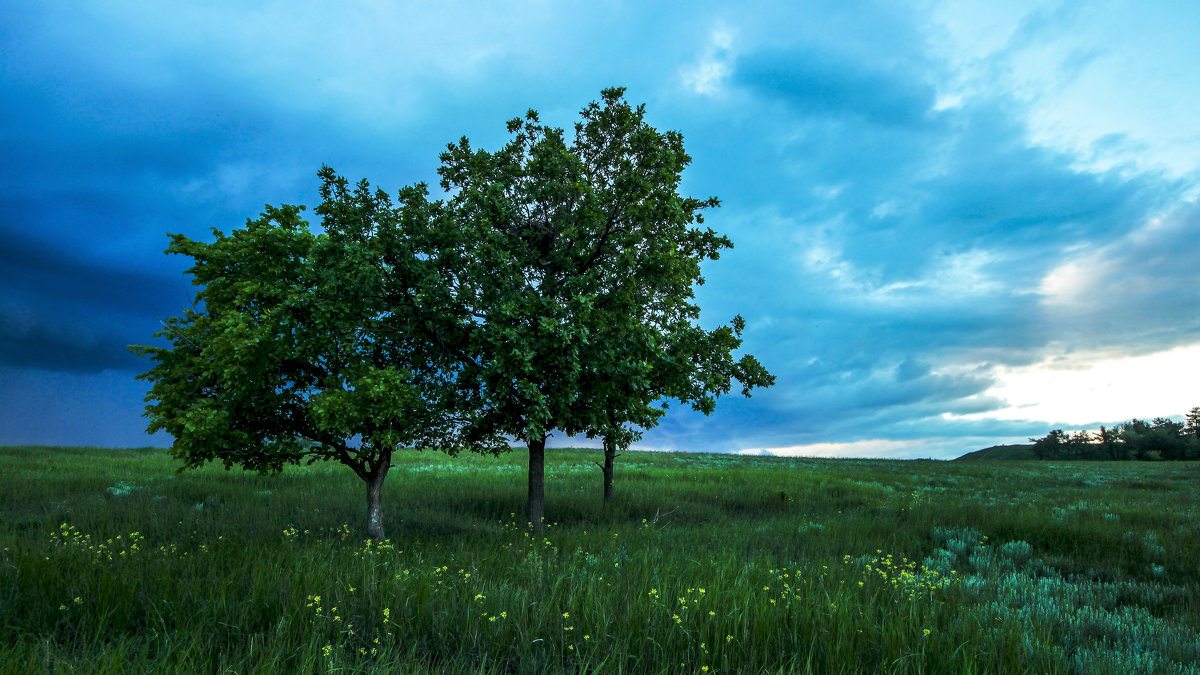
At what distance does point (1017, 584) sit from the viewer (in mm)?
9625

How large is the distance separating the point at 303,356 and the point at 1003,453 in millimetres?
137778

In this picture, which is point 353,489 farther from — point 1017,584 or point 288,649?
point 1017,584

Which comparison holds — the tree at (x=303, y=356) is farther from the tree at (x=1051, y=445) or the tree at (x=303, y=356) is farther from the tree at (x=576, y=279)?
the tree at (x=1051, y=445)

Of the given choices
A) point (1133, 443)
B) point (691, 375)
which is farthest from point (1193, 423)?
point (691, 375)

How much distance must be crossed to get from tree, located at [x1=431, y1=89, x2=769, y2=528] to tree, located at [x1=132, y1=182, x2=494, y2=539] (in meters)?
1.57

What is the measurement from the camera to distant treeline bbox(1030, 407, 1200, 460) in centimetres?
9094

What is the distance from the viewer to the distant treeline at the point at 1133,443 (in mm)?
90938

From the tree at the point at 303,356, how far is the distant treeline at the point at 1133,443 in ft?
411

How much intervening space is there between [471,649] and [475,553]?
5.51 m

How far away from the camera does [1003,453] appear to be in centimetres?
11300

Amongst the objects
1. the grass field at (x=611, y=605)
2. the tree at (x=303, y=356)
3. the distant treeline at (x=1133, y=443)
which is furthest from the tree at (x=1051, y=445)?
the tree at (x=303, y=356)

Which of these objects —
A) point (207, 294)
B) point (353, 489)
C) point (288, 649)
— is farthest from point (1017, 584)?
point (353, 489)

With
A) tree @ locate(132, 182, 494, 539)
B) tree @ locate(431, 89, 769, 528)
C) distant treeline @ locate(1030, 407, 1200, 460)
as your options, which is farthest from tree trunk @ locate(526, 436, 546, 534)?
distant treeline @ locate(1030, 407, 1200, 460)

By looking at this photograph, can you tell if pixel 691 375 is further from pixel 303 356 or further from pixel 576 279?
pixel 303 356
